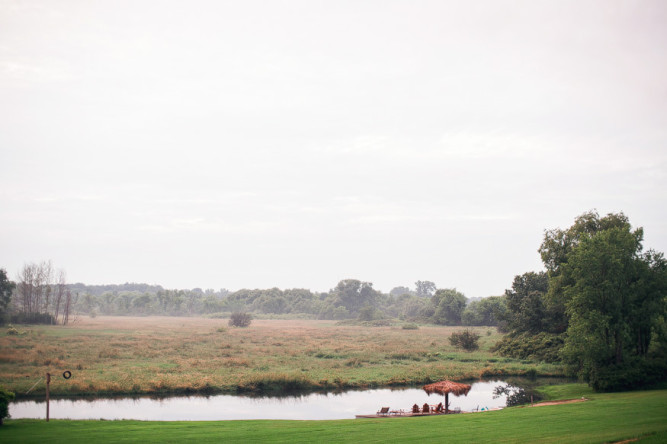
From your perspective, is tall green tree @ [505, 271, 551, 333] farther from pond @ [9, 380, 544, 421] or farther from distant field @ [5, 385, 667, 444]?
distant field @ [5, 385, 667, 444]

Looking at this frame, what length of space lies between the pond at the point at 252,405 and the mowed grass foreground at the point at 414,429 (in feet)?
29.1

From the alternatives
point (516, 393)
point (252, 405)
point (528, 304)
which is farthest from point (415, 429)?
point (528, 304)

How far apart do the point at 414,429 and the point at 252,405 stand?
2026cm

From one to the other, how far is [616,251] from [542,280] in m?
36.5

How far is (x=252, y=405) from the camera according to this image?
136 ft

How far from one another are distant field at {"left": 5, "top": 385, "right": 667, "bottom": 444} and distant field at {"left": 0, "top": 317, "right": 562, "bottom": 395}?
19.7 m

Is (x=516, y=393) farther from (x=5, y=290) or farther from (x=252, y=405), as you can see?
(x=5, y=290)

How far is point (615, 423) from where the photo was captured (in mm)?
22781

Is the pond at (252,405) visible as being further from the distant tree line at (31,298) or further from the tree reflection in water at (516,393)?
the distant tree line at (31,298)

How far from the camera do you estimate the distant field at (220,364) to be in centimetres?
4616

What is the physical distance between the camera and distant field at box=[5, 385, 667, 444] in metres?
21.4

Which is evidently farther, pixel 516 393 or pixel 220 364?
pixel 220 364

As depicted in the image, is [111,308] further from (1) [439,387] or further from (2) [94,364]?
(1) [439,387]

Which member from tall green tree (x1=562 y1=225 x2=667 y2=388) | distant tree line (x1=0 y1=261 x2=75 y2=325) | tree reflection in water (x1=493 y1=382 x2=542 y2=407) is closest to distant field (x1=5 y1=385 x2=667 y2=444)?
tall green tree (x1=562 y1=225 x2=667 y2=388)
